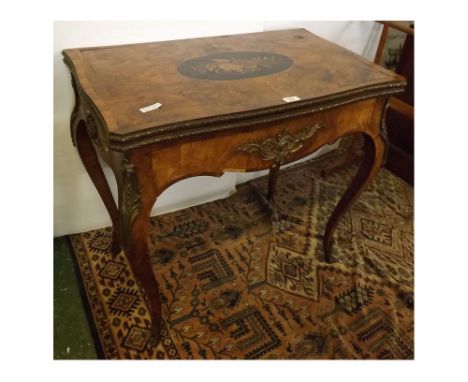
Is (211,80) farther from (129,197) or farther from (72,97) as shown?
(72,97)

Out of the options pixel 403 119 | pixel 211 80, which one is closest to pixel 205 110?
pixel 211 80

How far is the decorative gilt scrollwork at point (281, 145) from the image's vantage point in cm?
104

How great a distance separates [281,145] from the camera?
1.08 meters

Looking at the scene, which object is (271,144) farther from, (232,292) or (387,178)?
(387,178)

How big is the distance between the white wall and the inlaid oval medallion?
0.24 meters

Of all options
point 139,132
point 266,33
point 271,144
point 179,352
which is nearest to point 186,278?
point 179,352

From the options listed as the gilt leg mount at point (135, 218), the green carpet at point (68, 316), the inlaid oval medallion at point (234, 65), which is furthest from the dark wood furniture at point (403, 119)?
the green carpet at point (68, 316)

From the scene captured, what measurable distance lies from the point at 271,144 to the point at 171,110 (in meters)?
0.28

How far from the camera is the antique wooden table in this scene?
0.92 metres

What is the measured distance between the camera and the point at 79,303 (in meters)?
1.44

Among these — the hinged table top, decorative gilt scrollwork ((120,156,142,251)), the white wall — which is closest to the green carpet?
the white wall

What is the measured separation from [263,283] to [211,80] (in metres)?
0.83

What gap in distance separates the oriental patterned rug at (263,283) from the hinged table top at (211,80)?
0.78m

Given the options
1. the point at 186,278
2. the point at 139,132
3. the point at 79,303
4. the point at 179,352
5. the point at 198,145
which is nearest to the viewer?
the point at 139,132
